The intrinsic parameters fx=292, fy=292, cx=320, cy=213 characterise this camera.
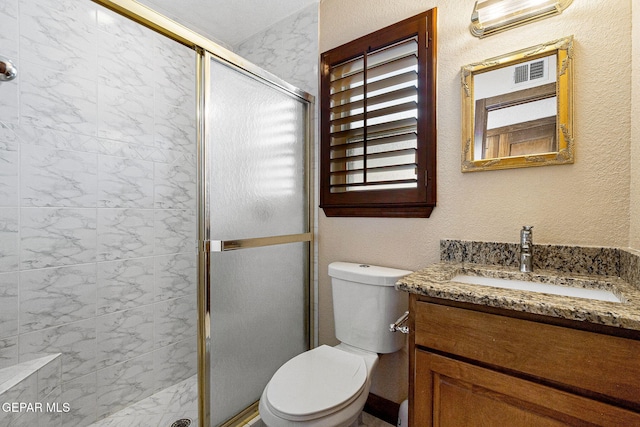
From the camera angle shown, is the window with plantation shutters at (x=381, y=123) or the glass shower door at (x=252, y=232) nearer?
the glass shower door at (x=252, y=232)

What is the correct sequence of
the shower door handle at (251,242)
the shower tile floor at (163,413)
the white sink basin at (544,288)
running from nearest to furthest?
the white sink basin at (544,288)
the shower door handle at (251,242)
the shower tile floor at (163,413)

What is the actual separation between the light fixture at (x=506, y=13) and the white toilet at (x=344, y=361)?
111cm

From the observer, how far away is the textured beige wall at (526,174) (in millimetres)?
1024

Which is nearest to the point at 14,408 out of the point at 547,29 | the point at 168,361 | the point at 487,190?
the point at 168,361

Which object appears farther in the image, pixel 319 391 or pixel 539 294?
pixel 319 391

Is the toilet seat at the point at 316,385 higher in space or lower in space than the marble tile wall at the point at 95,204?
lower

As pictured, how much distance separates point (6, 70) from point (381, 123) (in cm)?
167

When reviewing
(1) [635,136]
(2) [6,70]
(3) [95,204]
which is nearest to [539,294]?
(1) [635,136]

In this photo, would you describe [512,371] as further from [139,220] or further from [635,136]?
[139,220]

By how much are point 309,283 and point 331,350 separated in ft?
1.65

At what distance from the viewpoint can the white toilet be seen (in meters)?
1.00

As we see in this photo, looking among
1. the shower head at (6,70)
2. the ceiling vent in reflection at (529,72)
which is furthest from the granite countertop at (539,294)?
the shower head at (6,70)

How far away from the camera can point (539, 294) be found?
82cm

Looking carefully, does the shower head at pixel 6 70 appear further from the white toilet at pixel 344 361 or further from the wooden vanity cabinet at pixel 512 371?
the wooden vanity cabinet at pixel 512 371
